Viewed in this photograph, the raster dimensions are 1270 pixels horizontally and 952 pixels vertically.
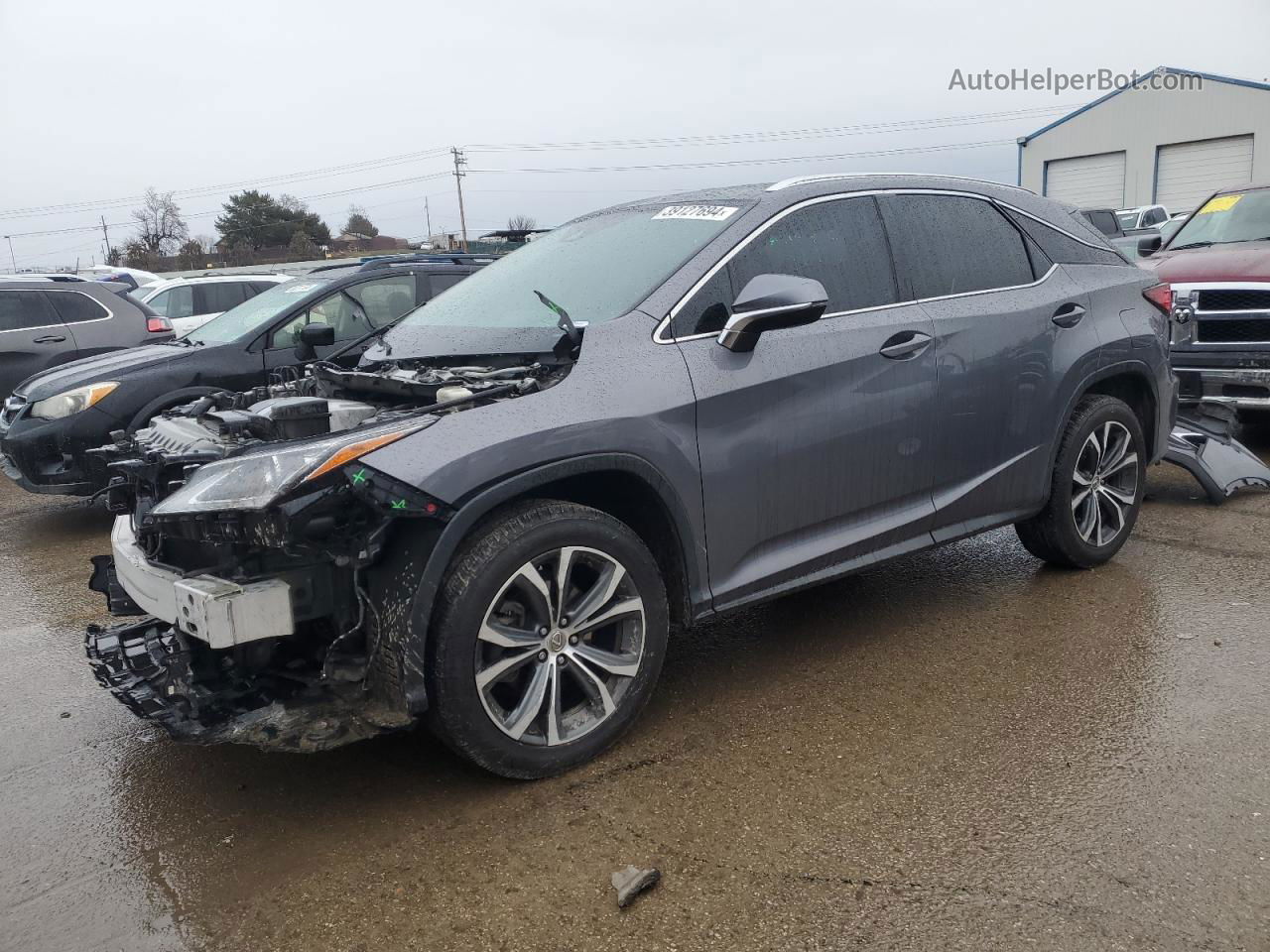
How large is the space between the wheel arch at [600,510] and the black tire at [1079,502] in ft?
6.97

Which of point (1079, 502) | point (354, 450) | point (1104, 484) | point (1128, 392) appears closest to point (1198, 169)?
point (1128, 392)

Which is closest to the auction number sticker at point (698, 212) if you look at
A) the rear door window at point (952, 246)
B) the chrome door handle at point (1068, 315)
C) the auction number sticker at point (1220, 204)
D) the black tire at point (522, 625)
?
the rear door window at point (952, 246)

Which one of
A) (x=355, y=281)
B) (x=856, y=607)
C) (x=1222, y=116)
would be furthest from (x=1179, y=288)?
(x=1222, y=116)

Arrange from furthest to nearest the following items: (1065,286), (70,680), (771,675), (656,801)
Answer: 1. (1065,286)
2. (70,680)
3. (771,675)
4. (656,801)

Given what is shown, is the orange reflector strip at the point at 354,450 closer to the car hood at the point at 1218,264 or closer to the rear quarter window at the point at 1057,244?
the rear quarter window at the point at 1057,244

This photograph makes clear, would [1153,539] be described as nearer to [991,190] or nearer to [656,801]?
[991,190]

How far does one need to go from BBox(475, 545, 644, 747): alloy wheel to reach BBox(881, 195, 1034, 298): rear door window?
181 centimetres

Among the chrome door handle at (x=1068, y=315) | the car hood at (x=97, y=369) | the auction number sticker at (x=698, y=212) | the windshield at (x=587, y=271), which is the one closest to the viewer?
the windshield at (x=587, y=271)

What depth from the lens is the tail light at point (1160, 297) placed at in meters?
5.00

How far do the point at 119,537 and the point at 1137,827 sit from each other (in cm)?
339

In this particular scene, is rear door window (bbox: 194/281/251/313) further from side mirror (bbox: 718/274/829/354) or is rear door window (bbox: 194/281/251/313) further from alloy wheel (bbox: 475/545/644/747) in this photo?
alloy wheel (bbox: 475/545/644/747)

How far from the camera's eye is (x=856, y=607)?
4.72m

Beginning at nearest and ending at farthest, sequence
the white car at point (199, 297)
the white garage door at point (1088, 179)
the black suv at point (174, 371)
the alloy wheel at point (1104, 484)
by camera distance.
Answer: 1. the alloy wheel at point (1104, 484)
2. the black suv at point (174, 371)
3. the white car at point (199, 297)
4. the white garage door at point (1088, 179)

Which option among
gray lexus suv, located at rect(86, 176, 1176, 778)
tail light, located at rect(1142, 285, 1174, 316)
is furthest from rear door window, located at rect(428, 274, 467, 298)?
tail light, located at rect(1142, 285, 1174, 316)
